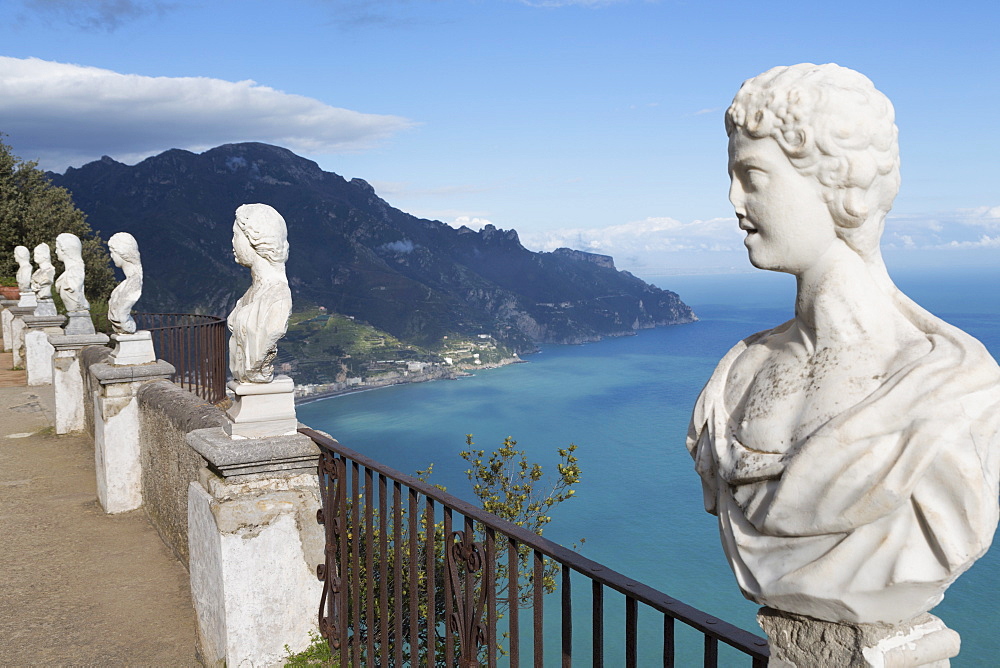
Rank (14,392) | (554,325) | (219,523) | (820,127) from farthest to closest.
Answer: (554,325) → (14,392) → (219,523) → (820,127)

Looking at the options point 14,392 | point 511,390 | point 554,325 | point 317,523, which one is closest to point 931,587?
point 317,523

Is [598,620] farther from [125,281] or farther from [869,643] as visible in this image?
[125,281]

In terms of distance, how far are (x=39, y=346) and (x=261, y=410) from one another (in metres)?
10.2

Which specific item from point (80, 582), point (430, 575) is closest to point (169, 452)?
point (80, 582)

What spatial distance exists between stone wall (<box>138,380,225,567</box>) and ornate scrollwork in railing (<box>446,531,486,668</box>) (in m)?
1.96

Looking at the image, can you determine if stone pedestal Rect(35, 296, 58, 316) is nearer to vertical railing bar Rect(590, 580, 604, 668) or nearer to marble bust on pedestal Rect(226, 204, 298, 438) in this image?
marble bust on pedestal Rect(226, 204, 298, 438)

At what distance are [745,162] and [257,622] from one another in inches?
123

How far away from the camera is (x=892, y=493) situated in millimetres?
1195

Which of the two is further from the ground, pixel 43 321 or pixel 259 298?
pixel 259 298

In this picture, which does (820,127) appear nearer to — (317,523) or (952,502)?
(952,502)

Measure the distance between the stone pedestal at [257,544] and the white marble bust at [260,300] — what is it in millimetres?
378

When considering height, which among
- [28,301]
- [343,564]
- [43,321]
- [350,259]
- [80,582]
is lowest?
[80,582]

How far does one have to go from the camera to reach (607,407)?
6594 centimetres

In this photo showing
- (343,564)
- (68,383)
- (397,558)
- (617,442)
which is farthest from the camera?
(617,442)
